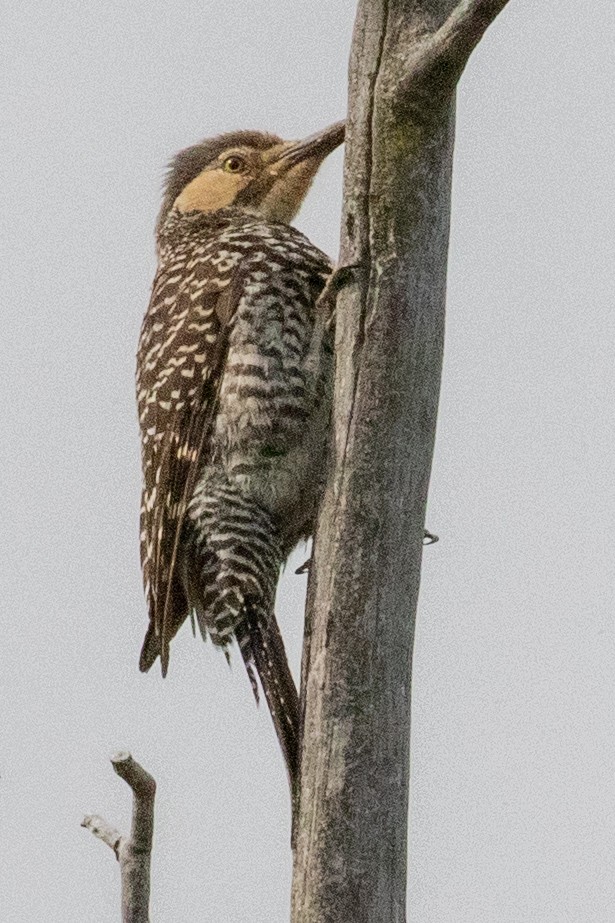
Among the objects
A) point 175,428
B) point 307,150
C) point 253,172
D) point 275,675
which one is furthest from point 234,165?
point 275,675

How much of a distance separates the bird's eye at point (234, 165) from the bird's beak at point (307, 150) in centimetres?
16

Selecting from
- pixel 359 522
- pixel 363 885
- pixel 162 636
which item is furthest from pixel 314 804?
pixel 162 636

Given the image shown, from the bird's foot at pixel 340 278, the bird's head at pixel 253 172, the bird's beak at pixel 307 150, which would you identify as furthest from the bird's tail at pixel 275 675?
the bird's beak at pixel 307 150

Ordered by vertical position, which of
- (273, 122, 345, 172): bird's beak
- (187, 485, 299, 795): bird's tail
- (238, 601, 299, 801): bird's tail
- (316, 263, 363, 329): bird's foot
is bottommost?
(238, 601, 299, 801): bird's tail

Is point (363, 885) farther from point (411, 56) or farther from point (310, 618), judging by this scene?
point (411, 56)

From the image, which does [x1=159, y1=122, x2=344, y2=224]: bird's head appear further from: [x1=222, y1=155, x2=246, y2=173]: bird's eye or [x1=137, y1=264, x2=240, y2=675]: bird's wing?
[x1=137, y1=264, x2=240, y2=675]: bird's wing

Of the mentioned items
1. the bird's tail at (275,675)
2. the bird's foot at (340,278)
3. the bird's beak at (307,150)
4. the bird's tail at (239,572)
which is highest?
the bird's beak at (307,150)

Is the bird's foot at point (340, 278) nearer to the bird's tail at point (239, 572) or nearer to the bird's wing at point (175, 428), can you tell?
the bird's wing at point (175, 428)

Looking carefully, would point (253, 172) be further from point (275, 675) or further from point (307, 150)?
point (275, 675)

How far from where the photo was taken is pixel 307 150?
6.82 m

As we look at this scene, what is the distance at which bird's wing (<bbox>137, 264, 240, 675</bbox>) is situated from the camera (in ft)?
19.1

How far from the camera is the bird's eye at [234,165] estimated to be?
7.02 metres

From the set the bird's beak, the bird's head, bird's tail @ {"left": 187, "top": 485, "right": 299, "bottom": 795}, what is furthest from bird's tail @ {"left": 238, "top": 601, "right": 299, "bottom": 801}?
the bird's beak

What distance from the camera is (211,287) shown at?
6.06 metres
